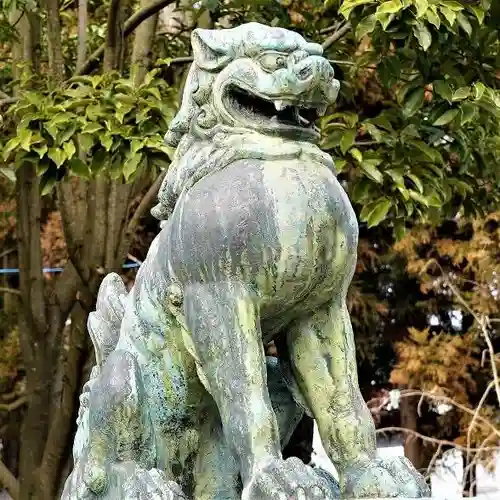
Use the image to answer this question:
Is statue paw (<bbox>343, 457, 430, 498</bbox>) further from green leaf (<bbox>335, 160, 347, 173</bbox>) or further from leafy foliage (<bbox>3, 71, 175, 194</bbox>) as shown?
green leaf (<bbox>335, 160, 347, 173</bbox>)

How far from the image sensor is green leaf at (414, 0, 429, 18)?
13.2 ft

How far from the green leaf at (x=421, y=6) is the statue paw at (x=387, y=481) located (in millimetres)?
2253

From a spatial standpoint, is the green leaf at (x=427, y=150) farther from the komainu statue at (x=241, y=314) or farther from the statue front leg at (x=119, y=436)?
the statue front leg at (x=119, y=436)

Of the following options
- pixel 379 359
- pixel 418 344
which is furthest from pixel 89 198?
pixel 379 359

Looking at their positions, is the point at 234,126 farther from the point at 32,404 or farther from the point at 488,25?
the point at 32,404

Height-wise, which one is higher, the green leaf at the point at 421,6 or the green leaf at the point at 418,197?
the green leaf at the point at 421,6

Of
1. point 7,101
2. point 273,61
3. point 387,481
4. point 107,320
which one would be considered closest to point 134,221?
point 7,101

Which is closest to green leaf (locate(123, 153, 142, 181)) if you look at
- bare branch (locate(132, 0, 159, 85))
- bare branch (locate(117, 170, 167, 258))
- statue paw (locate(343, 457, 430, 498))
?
bare branch (locate(117, 170, 167, 258))

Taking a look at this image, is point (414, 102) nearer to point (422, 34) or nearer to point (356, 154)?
point (356, 154)

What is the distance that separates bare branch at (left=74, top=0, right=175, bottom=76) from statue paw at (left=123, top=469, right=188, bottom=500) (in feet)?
12.3

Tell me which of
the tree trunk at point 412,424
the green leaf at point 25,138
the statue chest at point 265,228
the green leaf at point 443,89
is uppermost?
the statue chest at point 265,228

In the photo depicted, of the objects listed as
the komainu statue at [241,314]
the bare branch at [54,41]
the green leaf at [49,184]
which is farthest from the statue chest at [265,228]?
the bare branch at [54,41]

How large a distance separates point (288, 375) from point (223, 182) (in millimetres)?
523

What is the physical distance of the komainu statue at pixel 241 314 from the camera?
229 cm
